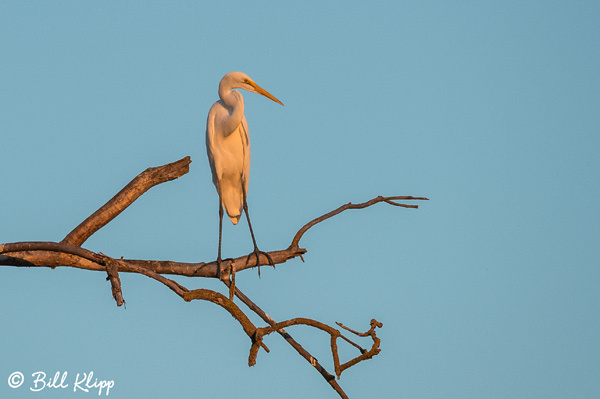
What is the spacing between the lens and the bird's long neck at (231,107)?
8223 millimetres

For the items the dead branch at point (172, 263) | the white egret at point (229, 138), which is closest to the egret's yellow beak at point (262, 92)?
the white egret at point (229, 138)

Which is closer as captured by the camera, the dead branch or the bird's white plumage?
the dead branch

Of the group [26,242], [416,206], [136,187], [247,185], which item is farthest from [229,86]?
[26,242]

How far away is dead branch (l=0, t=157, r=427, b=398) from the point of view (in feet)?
15.5

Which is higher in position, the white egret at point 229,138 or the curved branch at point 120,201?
the white egret at point 229,138

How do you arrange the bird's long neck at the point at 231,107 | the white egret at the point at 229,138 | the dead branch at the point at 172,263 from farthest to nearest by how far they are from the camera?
1. the white egret at the point at 229,138
2. the bird's long neck at the point at 231,107
3. the dead branch at the point at 172,263

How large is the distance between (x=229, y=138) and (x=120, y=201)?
7.70 ft

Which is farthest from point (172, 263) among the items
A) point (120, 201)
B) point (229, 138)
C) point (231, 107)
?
point (231, 107)

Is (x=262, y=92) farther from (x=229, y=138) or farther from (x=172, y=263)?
(x=172, y=263)

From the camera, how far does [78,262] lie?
5.71m

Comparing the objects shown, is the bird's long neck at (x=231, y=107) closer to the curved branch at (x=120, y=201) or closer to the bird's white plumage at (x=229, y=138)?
the bird's white plumage at (x=229, y=138)

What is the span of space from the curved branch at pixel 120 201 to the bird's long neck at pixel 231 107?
179 centimetres

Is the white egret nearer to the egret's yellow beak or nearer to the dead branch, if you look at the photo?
the egret's yellow beak

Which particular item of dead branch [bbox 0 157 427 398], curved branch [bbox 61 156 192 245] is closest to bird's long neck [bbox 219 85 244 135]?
dead branch [bbox 0 157 427 398]
